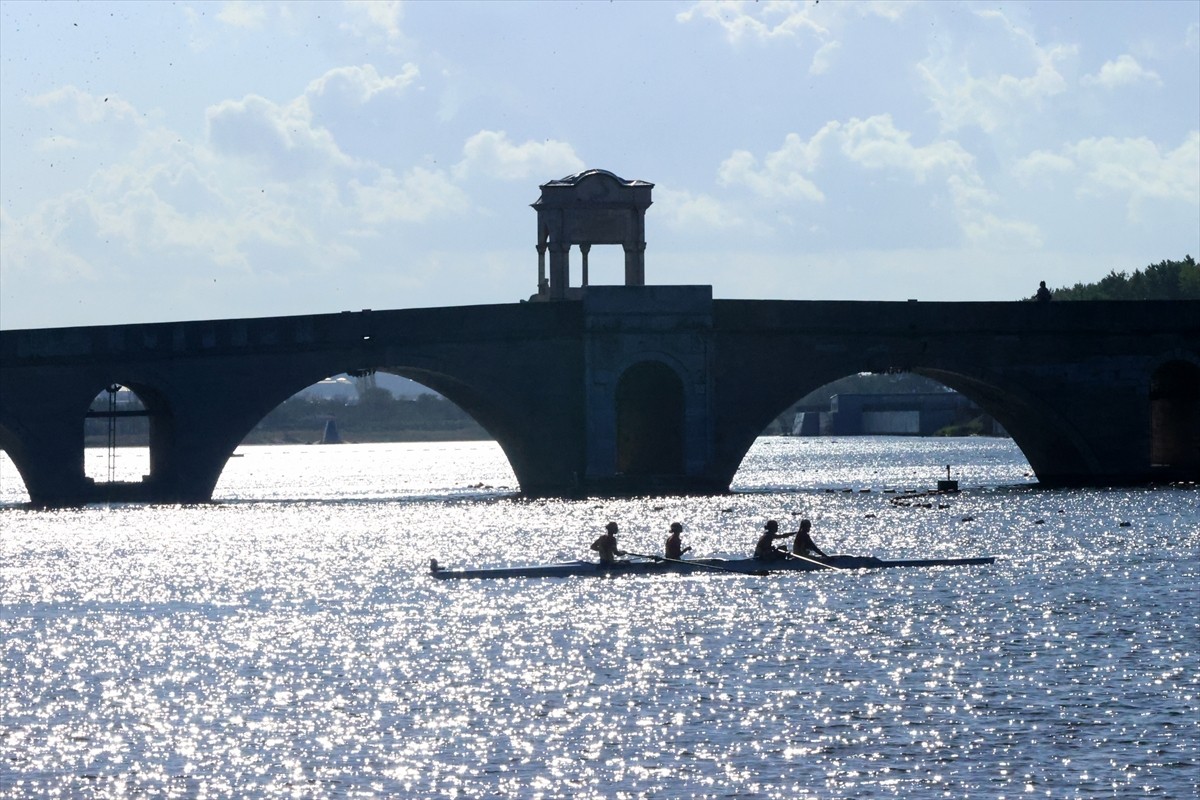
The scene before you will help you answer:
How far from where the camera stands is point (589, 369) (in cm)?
6531

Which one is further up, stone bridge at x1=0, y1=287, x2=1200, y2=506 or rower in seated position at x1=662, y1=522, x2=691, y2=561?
stone bridge at x1=0, y1=287, x2=1200, y2=506

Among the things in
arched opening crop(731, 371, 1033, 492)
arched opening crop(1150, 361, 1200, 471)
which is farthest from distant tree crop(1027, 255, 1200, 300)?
arched opening crop(1150, 361, 1200, 471)

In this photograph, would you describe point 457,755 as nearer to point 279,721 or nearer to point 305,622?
point 279,721

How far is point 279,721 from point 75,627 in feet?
40.4

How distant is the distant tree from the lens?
150 m

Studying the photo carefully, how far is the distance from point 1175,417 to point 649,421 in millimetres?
21636

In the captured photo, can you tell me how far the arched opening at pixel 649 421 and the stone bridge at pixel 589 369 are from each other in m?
0.08

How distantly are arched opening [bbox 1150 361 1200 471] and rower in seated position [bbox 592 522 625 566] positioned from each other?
36647 millimetres

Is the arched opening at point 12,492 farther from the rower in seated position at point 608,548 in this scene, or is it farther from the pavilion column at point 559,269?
the rower in seated position at point 608,548

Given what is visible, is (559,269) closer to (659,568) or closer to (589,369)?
(589,369)

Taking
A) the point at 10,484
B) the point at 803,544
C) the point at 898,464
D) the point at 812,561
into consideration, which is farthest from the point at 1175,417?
the point at 10,484

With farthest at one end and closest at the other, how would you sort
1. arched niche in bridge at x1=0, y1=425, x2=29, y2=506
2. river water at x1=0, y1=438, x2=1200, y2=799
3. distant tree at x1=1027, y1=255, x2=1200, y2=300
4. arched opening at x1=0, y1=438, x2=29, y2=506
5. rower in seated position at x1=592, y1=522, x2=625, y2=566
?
distant tree at x1=1027, y1=255, x2=1200, y2=300
arched opening at x1=0, y1=438, x2=29, y2=506
arched niche in bridge at x1=0, y1=425, x2=29, y2=506
rower in seated position at x1=592, y1=522, x2=625, y2=566
river water at x1=0, y1=438, x2=1200, y2=799

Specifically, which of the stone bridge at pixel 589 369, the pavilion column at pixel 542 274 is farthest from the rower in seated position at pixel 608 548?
the pavilion column at pixel 542 274

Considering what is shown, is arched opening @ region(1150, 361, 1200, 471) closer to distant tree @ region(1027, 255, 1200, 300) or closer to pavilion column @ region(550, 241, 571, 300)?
pavilion column @ region(550, 241, 571, 300)
